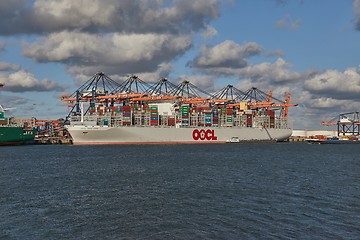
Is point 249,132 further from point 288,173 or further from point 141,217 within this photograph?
point 141,217

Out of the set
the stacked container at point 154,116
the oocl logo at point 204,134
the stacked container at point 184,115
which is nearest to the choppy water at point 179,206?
the stacked container at point 154,116

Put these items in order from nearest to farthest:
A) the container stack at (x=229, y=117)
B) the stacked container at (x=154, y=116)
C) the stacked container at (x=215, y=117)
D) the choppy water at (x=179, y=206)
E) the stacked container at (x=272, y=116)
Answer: the choppy water at (x=179, y=206), the stacked container at (x=154, y=116), the stacked container at (x=215, y=117), the container stack at (x=229, y=117), the stacked container at (x=272, y=116)

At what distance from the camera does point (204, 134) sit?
421 feet

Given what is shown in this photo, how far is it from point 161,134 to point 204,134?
1646 centimetres

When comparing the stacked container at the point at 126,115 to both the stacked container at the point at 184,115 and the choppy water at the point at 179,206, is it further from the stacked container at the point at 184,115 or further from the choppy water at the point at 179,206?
the choppy water at the point at 179,206

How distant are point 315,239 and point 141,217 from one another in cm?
968

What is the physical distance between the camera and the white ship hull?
11031cm

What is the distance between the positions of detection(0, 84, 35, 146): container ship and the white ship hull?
1635 cm

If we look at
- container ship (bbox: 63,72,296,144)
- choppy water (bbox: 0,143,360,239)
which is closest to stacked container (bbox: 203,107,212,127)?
container ship (bbox: 63,72,296,144)

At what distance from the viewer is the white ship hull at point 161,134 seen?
11031 centimetres

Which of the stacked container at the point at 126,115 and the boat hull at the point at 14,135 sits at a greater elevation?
the stacked container at the point at 126,115

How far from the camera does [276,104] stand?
15462 centimetres

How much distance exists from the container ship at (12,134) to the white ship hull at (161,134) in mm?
16345

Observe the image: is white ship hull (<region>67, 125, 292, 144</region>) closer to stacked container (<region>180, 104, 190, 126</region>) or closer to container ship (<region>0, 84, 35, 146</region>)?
stacked container (<region>180, 104, 190, 126</region>)
